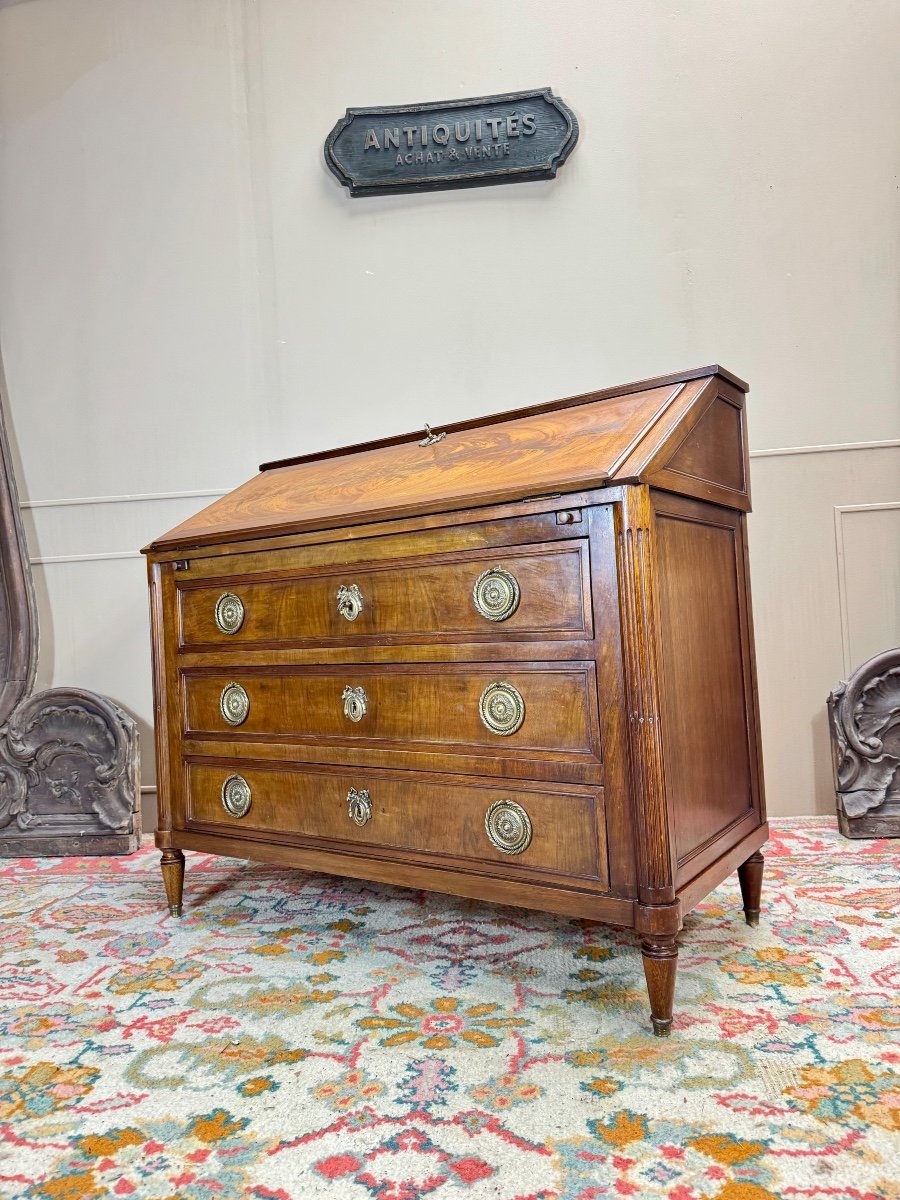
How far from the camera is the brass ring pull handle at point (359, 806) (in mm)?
2069

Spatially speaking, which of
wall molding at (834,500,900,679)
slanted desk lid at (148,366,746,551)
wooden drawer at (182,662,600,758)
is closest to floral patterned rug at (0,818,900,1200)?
wooden drawer at (182,662,600,758)

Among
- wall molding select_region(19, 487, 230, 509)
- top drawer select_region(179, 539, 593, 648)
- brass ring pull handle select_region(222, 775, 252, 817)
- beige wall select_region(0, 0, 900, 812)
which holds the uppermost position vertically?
beige wall select_region(0, 0, 900, 812)

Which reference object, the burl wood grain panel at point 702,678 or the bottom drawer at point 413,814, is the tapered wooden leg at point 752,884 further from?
the bottom drawer at point 413,814

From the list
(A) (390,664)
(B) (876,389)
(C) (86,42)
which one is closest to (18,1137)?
(A) (390,664)

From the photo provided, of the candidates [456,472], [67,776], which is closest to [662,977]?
[456,472]

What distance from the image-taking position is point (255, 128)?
3.54 metres

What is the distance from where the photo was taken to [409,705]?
1.98m

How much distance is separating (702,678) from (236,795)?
1330 mm

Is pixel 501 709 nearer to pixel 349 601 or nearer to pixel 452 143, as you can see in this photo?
pixel 349 601

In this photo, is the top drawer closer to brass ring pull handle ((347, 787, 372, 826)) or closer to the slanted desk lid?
the slanted desk lid

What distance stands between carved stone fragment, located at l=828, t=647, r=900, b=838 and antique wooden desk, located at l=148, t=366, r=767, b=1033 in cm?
96

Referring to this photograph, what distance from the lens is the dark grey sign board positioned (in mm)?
3301

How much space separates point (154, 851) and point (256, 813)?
1.25 meters

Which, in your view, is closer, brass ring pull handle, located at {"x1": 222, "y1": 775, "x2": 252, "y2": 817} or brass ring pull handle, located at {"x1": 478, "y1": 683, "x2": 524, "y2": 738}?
brass ring pull handle, located at {"x1": 478, "y1": 683, "x2": 524, "y2": 738}
